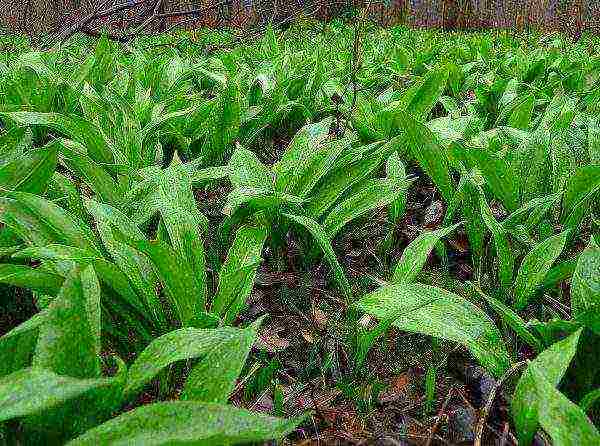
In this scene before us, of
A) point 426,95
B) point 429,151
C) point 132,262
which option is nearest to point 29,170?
point 132,262

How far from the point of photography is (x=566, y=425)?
0.96 m

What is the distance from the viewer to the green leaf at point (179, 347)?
1.10 metres

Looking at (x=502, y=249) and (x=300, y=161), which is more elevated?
(x=300, y=161)

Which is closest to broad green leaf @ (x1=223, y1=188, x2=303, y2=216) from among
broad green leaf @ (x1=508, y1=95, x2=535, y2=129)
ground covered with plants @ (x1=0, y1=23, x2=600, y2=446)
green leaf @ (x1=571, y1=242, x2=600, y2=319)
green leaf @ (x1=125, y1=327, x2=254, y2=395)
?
ground covered with plants @ (x1=0, y1=23, x2=600, y2=446)

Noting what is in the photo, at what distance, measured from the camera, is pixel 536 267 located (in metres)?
1.58

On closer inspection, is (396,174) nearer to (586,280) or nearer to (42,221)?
(586,280)

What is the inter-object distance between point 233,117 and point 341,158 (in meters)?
0.61

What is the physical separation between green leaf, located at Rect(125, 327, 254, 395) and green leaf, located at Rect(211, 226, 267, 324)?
0.29 meters

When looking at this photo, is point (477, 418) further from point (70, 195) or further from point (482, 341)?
point (70, 195)

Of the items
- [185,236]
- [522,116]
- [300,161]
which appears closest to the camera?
[185,236]

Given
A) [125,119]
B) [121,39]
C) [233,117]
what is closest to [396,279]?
[233,117]

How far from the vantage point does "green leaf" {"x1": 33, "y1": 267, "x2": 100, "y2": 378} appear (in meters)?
1.03

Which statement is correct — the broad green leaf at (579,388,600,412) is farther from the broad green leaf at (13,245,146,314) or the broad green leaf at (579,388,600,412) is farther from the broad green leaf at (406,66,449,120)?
the broad green leaf at (406,66,449,120)

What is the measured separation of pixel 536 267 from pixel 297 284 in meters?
0.67
